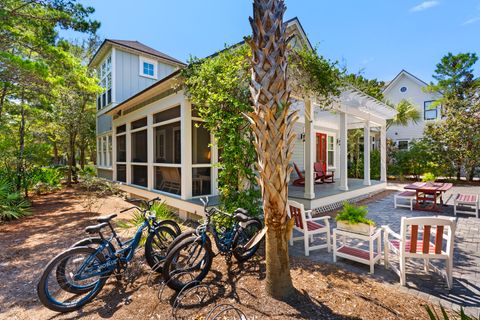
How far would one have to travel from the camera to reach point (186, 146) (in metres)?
6.29

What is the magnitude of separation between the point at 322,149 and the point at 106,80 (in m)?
13.7

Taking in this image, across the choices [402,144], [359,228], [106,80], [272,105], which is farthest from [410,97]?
[106,80]

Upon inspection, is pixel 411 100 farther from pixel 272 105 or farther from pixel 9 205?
pixel 9 205

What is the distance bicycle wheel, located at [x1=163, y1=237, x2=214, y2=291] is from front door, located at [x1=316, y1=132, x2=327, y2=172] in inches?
423

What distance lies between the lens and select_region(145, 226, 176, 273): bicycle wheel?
11.9 ft

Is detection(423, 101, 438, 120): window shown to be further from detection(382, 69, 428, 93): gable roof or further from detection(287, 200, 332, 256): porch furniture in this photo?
detection(287, 200, 332, 256): porch furniture

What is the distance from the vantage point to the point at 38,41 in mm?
7742

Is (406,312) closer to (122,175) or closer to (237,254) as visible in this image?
(237,254)

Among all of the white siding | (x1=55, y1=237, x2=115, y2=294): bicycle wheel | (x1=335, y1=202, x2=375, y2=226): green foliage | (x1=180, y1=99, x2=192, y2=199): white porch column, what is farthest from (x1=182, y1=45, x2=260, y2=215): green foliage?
the white siding

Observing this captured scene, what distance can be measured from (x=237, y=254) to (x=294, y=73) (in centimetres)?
442

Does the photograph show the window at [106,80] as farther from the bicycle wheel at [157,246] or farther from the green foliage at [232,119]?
the bicycle wheel at [157,246]

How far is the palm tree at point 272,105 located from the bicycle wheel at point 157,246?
2091 mm

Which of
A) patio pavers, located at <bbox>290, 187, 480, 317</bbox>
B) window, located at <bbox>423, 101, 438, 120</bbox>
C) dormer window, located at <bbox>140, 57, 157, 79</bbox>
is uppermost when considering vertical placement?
dormer window, located at <bbox>140, 57, 157, 79</bbox>

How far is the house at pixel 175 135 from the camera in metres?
6.55
